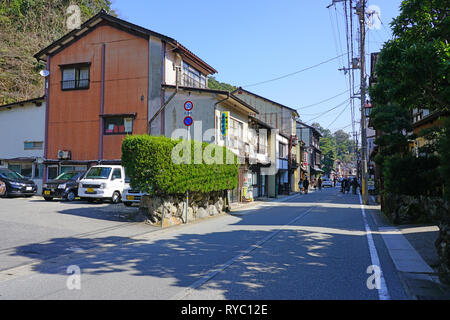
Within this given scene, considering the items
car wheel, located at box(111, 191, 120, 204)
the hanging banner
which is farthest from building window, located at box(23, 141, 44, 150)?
the hanging banner

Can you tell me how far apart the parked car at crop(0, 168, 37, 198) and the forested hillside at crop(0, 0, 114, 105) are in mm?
14314

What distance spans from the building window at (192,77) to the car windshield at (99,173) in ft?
28.1

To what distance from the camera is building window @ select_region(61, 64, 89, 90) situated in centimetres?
2372

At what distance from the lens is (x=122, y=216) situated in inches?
510

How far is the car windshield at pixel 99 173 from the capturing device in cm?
1719

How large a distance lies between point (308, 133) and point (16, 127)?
145ft

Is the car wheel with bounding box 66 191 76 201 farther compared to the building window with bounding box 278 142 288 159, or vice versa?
the building window with bounding box 278 142 288 159

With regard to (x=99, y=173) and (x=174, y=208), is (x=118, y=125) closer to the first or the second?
(x=99, y=173)

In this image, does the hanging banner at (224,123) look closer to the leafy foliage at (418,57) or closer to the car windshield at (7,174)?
the car windshield at (7,174)

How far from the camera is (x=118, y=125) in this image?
73.9 feet

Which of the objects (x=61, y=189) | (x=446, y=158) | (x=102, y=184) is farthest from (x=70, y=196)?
(x=446, y=158)

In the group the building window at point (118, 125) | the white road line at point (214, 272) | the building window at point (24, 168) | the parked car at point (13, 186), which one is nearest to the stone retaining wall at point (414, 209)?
the white road line at point (214, 272)

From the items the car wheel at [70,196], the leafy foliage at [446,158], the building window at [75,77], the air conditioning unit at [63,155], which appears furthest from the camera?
the building window at [75,77]

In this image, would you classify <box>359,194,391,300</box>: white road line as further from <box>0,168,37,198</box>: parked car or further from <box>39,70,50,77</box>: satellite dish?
<box>39,70,50,77</box>: satellite dish
